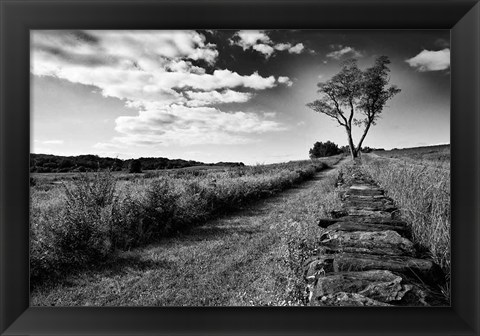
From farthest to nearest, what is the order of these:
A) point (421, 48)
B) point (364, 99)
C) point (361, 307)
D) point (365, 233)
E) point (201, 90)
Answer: point (364, 99) → point (201, 90) → point (421, 48) → point (365, 233) → point (361, 307)

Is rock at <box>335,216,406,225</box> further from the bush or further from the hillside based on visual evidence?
the bush

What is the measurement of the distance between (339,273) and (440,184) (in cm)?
123

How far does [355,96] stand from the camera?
3027 millimetres

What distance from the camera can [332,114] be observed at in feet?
9.57

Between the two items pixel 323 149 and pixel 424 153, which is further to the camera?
pixel 323 149

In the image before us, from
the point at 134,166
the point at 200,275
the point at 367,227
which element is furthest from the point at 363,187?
the point at 134,166

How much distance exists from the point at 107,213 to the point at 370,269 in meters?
2.57

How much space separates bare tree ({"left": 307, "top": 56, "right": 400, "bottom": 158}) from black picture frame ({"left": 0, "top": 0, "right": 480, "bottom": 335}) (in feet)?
3.07

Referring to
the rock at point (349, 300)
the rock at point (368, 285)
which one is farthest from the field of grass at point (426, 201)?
the rock at point (349, 300)

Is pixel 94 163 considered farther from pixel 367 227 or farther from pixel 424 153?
pixel 424 153

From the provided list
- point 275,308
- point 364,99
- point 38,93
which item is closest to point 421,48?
point 364,99
